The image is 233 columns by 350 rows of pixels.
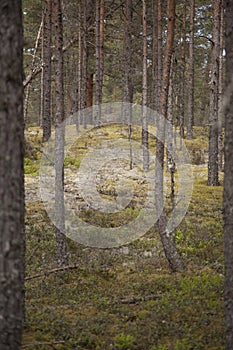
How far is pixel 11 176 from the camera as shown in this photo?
444cm

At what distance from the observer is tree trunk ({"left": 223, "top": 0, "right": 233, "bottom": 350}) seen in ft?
16.5

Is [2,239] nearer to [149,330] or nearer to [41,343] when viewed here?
[41,343]

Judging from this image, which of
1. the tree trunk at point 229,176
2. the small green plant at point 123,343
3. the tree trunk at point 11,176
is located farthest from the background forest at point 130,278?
the tree trunk at point 11,176

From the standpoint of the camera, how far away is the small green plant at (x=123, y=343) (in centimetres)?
574

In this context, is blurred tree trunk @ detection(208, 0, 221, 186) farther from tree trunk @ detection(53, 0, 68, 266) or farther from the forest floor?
tree trunk @ detection(53, 0, 68, 266)

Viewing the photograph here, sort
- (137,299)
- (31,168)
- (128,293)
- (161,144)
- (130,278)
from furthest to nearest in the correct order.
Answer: (31,168) → (161,144) → (130,278) → (128,293) → (137,299)

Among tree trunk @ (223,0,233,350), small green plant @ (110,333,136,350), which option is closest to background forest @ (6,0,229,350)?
small green plant @ (110,333,136,350)

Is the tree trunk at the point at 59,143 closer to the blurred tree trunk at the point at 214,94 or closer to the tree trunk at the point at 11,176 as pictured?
the tree trunk at the point at 11,176

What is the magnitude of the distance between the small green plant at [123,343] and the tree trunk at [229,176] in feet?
4.22

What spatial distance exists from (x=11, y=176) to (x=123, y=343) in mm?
2916

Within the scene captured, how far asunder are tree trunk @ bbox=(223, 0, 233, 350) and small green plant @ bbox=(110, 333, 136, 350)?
1.29 metres

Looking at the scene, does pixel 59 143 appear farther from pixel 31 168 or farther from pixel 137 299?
pixel 31 168

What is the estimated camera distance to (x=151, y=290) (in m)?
8.12

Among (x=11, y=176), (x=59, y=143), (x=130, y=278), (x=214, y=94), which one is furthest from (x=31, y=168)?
(x=11, y=176)
